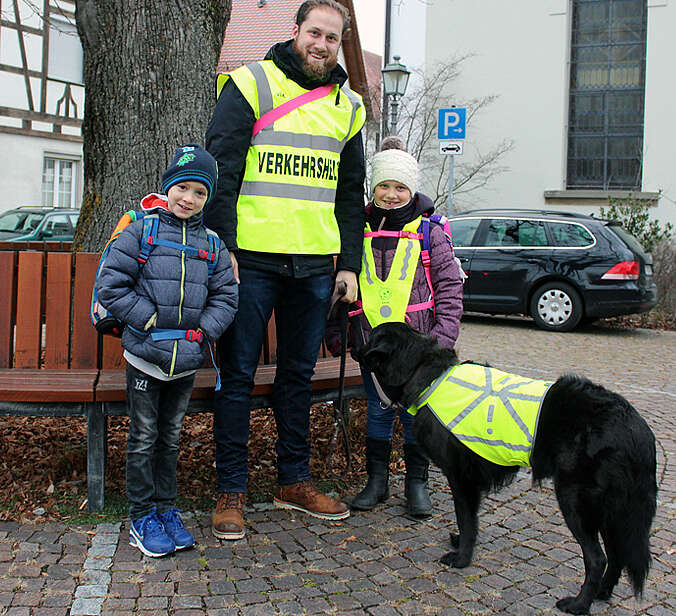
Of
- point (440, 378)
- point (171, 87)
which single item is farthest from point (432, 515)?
point (171, 87)

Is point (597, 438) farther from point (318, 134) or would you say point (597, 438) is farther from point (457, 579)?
point (318, 134)

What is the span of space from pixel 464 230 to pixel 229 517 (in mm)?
9370

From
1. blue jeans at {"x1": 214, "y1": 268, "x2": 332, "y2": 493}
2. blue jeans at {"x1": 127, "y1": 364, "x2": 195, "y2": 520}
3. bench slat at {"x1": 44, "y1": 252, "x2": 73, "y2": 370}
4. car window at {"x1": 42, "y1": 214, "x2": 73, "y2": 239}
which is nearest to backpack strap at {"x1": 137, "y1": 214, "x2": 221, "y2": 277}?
blue jeans at {"x1": 214, "y1": 268, "x2": 332, "y2": 493}

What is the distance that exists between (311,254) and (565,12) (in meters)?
18.1

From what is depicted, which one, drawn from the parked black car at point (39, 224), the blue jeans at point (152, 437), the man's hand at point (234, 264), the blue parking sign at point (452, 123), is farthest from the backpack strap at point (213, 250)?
the parked black car at point (39, 224)

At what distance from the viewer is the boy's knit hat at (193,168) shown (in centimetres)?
323

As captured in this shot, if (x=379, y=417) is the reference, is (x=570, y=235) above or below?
above

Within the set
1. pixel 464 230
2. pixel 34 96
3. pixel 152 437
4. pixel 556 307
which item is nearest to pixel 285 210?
pixel 152 437

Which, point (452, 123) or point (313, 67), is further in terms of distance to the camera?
point (452, 123)

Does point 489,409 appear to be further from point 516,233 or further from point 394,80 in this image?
point 394,80

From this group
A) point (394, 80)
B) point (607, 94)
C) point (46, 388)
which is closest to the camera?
point (46, 388)

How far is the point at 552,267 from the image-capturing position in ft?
36.9

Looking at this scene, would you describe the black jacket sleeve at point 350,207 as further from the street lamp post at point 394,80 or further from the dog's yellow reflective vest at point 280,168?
the street lamp post at point 394,80

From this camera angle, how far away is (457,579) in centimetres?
322
